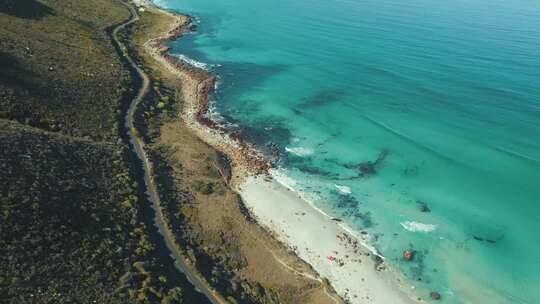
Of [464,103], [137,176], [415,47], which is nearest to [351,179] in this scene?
[137,176]

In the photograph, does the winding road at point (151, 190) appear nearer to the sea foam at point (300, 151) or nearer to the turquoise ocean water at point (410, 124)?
the turquoise ocean water at point (410, 124)

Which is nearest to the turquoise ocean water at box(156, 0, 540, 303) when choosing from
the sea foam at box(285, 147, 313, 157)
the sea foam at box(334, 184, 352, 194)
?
the sea foam at box(334, 184, 352, 194)

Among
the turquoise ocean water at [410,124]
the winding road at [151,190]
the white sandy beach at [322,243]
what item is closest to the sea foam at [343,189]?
the turquoise ocean water at [410,124]

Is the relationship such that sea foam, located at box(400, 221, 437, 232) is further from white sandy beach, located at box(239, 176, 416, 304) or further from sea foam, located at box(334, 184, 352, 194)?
sea foam, located at box(334, 184, 352, 194)

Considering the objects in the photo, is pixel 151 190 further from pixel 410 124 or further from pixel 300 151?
pixel 410 124

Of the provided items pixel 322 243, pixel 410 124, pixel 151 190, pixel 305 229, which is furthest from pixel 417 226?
pixel 151 190

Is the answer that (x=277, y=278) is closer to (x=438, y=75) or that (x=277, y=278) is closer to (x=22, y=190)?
(x=22, y=190)
